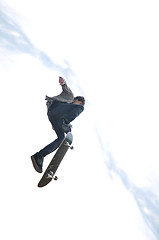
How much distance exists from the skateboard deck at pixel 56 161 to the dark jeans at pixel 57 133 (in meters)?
0.27

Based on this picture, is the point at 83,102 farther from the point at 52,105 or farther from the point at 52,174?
the point at 52,174

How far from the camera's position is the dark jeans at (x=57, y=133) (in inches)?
354

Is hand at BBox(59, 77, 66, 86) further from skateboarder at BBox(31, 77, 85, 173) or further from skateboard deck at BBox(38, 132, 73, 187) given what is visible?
skateboard deck at BBox(38, 132, 73, 187)

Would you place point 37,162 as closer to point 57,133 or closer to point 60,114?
point 57,133

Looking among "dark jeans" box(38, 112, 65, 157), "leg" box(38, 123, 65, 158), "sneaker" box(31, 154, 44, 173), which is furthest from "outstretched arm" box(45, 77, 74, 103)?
"sneaker" box(31, 154, 44, 173)

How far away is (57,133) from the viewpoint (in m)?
9.30

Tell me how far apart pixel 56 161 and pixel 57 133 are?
1413mm

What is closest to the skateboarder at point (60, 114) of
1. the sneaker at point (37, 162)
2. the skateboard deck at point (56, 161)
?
the sneaker at point (37, 162)

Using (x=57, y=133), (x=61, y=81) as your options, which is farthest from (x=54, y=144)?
(x=61, y=81)

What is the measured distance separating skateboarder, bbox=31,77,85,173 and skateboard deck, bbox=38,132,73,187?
0.95ft

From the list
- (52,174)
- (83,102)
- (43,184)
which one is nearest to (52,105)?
(83,102)

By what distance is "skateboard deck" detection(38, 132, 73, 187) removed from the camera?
9.36 metres

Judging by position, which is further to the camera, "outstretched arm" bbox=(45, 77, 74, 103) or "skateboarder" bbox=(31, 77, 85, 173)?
"outstretched arm" bbox=(45, 77, 74, 103)

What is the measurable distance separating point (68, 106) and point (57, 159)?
261 cm
